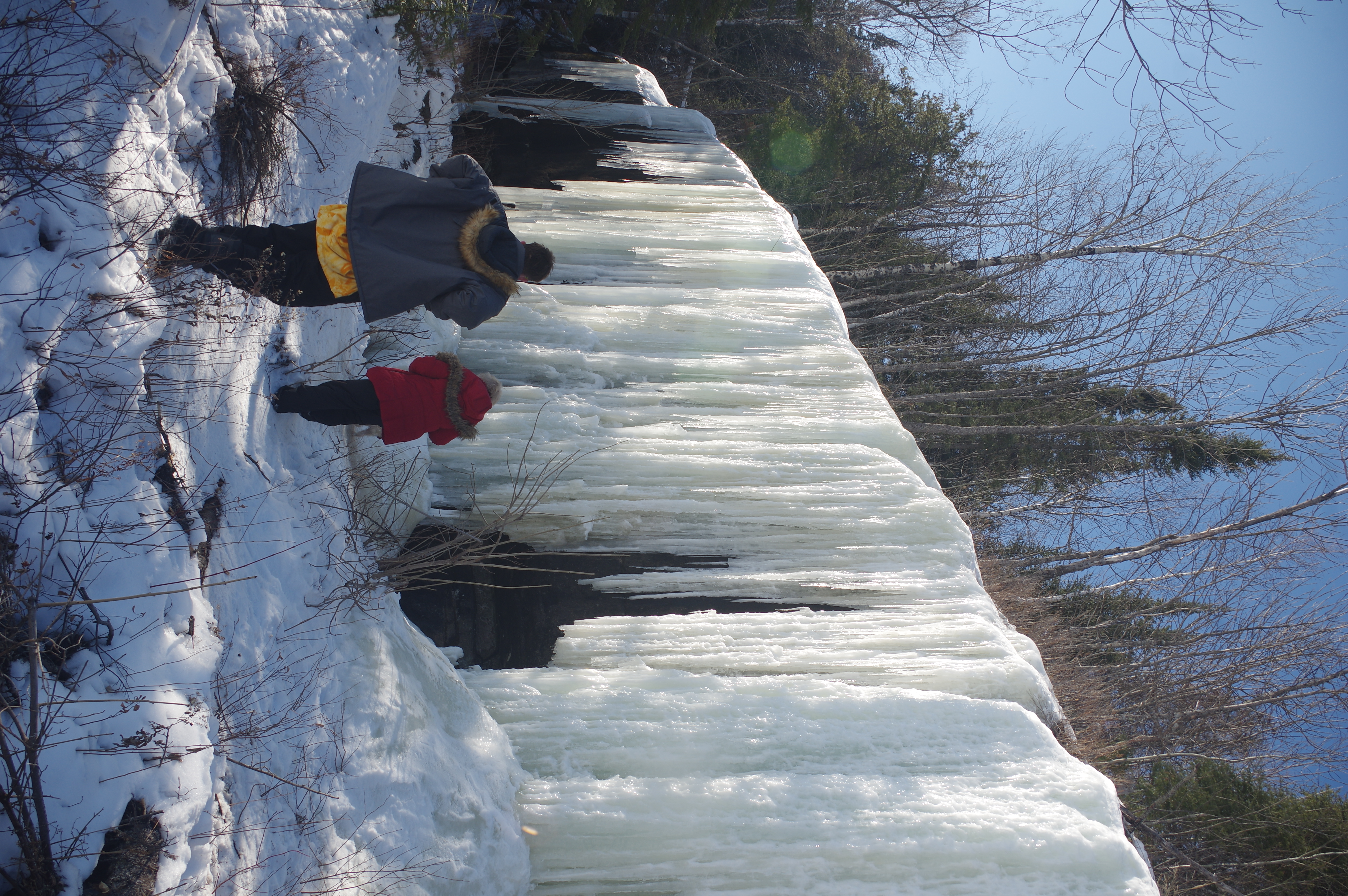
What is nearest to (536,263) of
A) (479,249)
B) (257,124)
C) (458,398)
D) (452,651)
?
(479,249)

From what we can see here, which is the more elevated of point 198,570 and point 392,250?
point 392,250

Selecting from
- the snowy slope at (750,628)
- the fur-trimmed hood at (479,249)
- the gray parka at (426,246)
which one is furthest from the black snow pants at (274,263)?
the snowy slope at (750,628)

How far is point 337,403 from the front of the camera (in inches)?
95.1

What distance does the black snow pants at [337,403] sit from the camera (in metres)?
2.42

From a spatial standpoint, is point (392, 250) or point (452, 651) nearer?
point (392, 250)

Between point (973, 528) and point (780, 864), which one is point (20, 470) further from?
point (973, 528)

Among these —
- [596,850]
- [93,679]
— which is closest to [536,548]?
[596,850]

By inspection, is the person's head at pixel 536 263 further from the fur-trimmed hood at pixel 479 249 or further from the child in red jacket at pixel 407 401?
the child in red jacket at pixel 407 401

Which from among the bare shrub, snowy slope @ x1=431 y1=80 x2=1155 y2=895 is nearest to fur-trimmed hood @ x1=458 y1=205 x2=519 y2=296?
the bare shrub

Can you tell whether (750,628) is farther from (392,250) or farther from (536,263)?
(392,250)

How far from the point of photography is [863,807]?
257cm

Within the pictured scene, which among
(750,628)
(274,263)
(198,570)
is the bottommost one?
(750,628)

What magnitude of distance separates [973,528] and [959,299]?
3716 millimetres

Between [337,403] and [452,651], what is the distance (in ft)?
3.87
